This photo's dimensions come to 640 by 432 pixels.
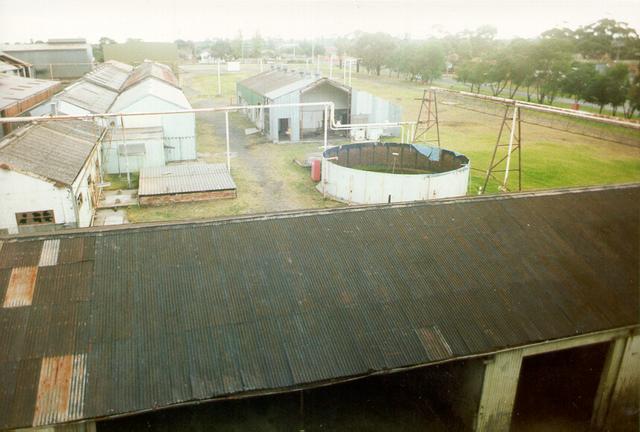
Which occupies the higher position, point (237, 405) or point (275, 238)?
point (275, 238)

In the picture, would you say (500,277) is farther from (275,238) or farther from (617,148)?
(617,148)

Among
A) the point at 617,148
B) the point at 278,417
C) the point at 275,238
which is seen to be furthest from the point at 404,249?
the point at 617,148

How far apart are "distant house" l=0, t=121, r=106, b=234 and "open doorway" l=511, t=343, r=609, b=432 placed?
59.4 ft

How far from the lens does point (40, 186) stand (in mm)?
20406

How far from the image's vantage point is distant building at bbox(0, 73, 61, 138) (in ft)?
100

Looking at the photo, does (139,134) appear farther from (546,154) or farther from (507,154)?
(546,154)

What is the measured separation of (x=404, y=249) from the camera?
13.8 meters

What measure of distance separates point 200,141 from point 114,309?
34.7m

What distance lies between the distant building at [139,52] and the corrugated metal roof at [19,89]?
54.0 m

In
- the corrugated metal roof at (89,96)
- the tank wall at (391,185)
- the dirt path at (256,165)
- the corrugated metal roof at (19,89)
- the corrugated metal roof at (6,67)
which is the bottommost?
the dirt path at (256,165)

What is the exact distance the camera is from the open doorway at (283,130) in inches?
1773

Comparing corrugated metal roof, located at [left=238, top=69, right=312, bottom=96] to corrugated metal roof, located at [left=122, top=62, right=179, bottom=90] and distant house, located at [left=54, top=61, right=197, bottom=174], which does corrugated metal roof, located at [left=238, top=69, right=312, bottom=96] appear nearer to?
corrugated metal roof, located at [left=122, top=62, right=179, bottom=90]

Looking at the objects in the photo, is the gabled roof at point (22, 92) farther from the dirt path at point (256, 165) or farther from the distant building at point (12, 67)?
the dirt path at point (256, 165)

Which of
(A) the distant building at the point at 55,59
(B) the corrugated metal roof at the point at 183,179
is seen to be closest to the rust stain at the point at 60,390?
(B) the corrugated metal roof at the point at 183,179
